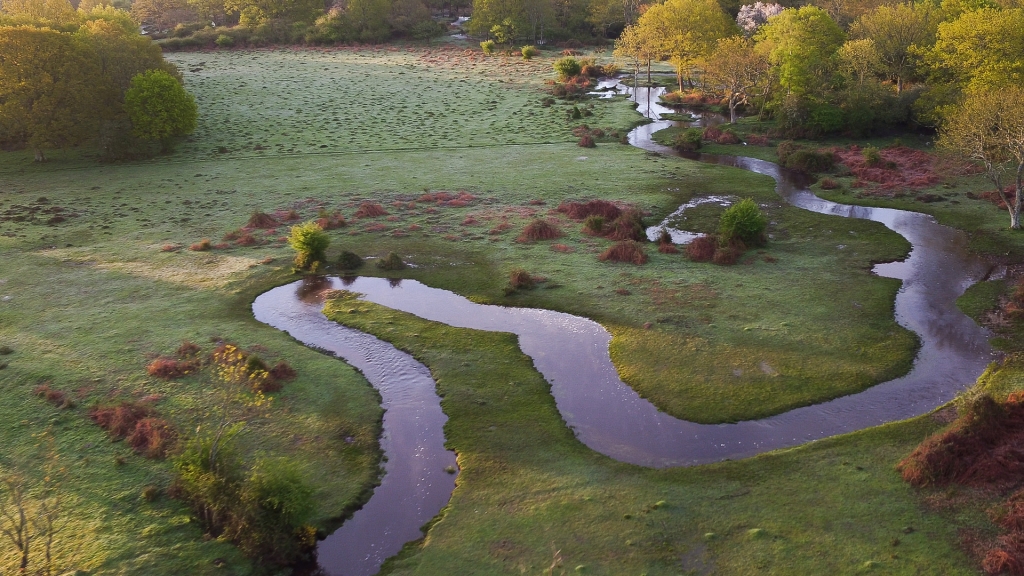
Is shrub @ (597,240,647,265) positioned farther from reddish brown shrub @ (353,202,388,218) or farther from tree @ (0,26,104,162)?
tree @ (0,26,104,162)

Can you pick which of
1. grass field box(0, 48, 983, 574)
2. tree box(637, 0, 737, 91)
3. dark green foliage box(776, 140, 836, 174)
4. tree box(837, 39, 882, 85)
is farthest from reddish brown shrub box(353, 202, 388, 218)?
tree box(637, 0, 737, 91)

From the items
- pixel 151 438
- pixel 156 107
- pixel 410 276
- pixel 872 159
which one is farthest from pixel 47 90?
pixel 872 159

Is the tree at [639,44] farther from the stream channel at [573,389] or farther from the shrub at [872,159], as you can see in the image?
the stream channel at [573,389]

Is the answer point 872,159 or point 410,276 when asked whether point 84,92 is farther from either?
point 872,159

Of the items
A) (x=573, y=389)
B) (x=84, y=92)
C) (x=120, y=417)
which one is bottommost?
(x=573, y=389)

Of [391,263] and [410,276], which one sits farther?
[391,263]

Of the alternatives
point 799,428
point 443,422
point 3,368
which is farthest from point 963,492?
point 3,368

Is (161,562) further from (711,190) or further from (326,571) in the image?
(711,190)
